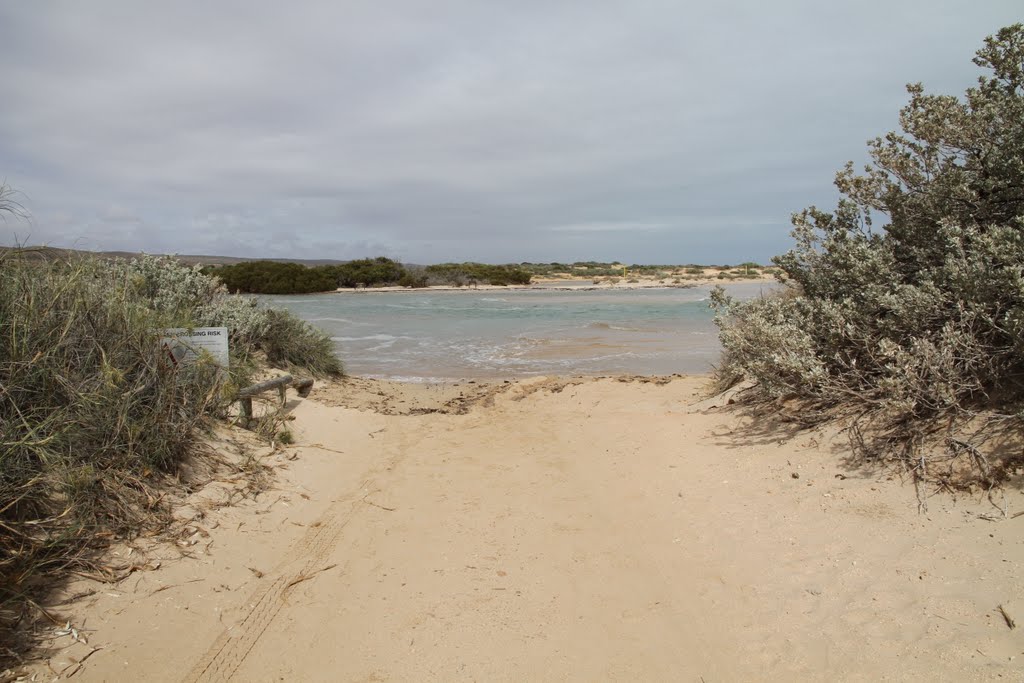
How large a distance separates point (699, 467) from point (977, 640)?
8.87 feet

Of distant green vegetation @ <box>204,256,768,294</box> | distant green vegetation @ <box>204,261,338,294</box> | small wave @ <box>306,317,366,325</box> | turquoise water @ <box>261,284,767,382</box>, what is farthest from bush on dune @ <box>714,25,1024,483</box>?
distant green vegetation @ <box>204,261,338,294</box>

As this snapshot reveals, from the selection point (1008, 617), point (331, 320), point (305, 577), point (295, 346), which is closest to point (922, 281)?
point (1008, 617)

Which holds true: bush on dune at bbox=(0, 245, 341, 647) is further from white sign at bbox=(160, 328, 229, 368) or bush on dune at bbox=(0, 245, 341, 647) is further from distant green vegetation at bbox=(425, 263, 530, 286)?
distant green vegetation at bbox=(425, 263, 530, 286)

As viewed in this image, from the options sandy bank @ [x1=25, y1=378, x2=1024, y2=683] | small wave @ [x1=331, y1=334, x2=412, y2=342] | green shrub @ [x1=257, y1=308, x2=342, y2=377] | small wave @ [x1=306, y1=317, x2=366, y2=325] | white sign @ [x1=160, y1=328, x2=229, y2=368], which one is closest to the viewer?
sandy bank @ [x1=25, y1=378, x2=1024, y2=683]

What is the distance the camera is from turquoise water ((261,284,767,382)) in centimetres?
1367

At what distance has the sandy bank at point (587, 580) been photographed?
2.93 m

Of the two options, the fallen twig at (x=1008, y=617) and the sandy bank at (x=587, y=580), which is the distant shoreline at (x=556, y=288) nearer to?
the sandy bank at (x=587, y=580)

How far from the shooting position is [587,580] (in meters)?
3.79

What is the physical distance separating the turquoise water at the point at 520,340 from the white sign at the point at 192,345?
5575 mm

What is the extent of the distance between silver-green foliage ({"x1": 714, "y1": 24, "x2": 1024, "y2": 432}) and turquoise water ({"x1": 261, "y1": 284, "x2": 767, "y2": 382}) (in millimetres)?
2647

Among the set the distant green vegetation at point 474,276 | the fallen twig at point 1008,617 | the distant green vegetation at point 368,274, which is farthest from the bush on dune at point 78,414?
the distant green vegetation at point 474,276

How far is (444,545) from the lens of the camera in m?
4.40

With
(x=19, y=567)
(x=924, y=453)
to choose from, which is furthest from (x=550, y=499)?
(x=19, y=567)

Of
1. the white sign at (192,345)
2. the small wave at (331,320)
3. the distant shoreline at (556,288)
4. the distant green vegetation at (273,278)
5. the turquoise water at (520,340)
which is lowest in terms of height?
the turquoise water at (520,340)
